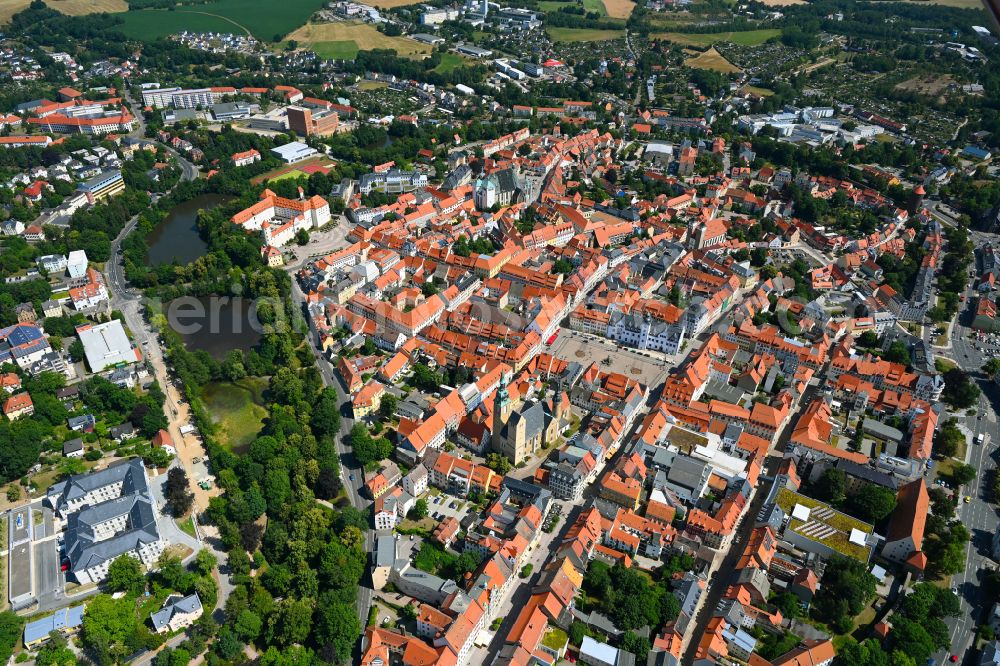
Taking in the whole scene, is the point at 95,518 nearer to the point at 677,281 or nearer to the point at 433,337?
the point at 433,337

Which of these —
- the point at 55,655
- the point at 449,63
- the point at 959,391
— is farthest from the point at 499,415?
the point at 449,63

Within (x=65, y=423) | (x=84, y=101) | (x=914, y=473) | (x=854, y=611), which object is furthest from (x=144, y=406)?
(x=84, y=101)

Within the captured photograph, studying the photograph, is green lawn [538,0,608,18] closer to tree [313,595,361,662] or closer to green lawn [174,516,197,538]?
green lawn [174,516,197,538]

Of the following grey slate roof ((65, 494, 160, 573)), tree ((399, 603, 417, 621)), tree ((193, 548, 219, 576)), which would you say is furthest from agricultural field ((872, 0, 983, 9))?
grey slate roof ((65, 494, 160, 573))

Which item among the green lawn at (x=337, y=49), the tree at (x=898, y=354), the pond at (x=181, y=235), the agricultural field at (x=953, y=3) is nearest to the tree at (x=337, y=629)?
the tree at (x=898, y=354)

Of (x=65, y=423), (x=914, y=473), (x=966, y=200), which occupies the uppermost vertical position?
(x=966, y=200)

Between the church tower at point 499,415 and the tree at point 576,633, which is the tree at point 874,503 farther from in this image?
the church tower at point 499,415
